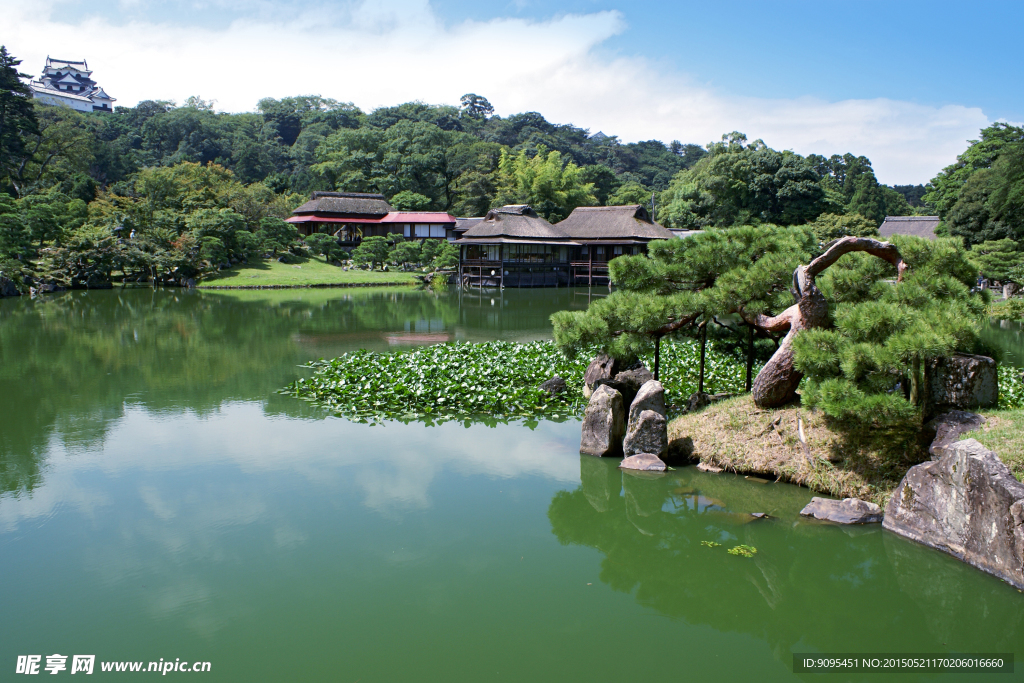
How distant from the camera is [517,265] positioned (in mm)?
32656

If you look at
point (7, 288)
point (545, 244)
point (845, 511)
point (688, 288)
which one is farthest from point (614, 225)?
point (845, 511)

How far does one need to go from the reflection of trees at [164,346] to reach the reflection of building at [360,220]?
12.5 metres

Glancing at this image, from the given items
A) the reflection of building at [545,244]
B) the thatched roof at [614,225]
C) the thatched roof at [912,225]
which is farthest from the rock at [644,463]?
the thatched roof at [912,225]

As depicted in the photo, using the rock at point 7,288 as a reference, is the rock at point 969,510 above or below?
below

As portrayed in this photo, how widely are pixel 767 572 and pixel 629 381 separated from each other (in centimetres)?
315

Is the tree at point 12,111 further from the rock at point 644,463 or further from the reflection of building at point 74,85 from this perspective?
the reflection of building at point 74,85

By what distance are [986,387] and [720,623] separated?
3331 mm

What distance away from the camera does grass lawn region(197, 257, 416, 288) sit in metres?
28.4

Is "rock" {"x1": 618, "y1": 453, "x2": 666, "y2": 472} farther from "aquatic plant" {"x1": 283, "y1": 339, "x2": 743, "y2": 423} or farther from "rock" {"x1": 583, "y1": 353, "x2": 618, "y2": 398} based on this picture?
"rock" {"x1": 583, "y1": 353, "x2": 618, "y2": 398}

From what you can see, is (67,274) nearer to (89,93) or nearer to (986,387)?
(986,387)

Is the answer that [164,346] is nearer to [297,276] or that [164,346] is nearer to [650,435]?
[650,435]

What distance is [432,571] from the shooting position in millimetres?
4531

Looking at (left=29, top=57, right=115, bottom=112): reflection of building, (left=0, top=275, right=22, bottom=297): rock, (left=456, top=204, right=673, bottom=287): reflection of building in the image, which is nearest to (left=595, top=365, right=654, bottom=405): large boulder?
(left=456, top=204, right=673, bottom=287): reflection of building

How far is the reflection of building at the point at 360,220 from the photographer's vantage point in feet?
121
